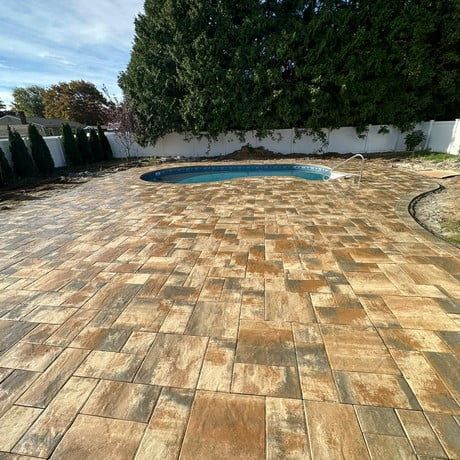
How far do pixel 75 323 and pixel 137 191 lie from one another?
17.2 feet

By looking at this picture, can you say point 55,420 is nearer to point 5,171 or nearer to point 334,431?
point 334,431

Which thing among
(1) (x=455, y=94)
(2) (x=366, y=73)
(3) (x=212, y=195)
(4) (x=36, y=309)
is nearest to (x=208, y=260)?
(4) (x=36, y=309)

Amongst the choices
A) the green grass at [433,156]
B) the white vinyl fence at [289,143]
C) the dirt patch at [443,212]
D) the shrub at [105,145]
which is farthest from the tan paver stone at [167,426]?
the shrub at [105,145]

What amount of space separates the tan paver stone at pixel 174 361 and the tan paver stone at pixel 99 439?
294mm

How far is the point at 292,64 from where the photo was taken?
1170cm

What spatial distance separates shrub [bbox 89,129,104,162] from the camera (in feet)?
42.0

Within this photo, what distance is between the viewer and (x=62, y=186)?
316 inches

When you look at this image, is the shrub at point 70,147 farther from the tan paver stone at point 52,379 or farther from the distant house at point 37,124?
the tan paver stone at point 52,379

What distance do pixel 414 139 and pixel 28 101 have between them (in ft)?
168

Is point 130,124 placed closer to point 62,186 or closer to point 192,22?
point 192,22

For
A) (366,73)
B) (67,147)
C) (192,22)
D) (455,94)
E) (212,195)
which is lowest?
(212,195)

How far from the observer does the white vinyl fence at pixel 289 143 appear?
36.8 ft

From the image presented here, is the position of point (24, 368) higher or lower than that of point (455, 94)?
lower

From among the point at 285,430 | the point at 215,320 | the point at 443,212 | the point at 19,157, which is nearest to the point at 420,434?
the point at 285,430
